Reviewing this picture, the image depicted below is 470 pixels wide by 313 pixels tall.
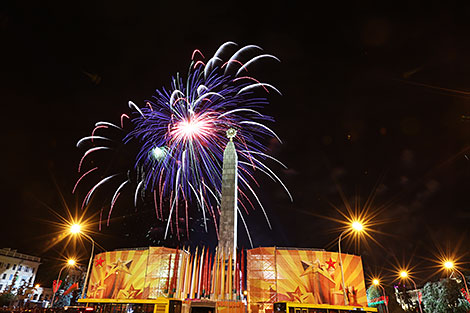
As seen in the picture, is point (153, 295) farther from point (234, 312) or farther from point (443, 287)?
point (443, 287)

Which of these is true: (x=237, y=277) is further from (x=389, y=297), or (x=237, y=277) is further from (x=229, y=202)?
(x=389, y=297)

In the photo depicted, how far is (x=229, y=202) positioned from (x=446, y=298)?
148 feet

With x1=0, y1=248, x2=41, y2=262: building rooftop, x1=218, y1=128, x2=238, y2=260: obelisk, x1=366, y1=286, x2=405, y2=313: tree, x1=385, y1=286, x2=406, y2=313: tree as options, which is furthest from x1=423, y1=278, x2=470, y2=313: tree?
x1=0, y1=248, x2=41, y2=262: building rooftop

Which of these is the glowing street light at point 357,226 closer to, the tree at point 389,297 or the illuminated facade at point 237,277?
the illuminated facade at point 237,277

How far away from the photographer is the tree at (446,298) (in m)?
52.5

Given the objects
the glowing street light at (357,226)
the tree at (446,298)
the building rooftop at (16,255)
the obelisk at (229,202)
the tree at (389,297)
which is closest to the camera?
the glowing street light at (357,226)

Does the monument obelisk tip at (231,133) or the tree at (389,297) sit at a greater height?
the monument obelisk tip at (231,133)

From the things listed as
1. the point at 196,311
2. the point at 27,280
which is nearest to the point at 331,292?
the point at 196,311

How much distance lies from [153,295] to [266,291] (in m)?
15.8

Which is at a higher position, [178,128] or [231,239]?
[178,128]

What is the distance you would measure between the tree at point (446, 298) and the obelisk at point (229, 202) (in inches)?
1682

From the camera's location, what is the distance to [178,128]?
3844 cm

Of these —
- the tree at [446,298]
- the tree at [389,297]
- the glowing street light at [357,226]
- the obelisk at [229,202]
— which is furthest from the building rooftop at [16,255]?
the tree at [446,298]

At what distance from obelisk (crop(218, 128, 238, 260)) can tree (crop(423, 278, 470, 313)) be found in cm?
4273
